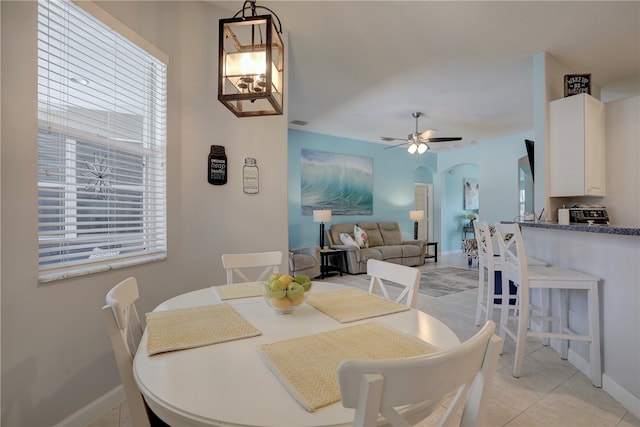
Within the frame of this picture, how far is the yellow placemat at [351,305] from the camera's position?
126cm

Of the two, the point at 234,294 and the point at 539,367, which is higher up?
the point at 234,294

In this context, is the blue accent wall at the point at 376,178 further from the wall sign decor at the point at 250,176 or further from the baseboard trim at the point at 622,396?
the baseboard trim at the point at 622,396

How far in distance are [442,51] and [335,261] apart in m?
4.04

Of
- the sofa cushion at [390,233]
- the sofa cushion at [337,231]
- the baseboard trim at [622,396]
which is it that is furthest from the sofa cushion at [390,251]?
the baseboard trim at [622,396]

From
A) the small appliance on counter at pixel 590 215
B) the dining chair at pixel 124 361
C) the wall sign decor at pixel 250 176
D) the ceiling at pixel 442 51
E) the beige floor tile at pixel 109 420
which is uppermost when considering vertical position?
the ceiling at pixel 442 51

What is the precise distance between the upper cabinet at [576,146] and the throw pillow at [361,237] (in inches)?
132

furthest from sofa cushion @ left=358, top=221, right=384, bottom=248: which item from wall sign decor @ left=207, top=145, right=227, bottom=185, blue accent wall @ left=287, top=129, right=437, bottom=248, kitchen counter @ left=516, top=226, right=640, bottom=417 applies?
wall sign decor @ left=207, top=145, right=227, bottom=185

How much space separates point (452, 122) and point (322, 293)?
5336 mm

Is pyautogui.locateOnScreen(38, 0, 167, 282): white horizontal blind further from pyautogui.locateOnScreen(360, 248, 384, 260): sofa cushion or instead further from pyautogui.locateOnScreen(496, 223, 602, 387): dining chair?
pyautogui.locateOnScreen(360, 248, 384, 260): sofa cushion

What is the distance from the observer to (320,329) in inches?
44.0

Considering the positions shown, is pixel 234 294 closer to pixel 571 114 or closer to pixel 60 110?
pixel 60 110

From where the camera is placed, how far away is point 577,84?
128 inches

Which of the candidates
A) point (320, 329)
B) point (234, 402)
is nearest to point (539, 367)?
point (320, 329)

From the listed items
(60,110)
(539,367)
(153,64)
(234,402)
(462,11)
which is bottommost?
(539,367)
